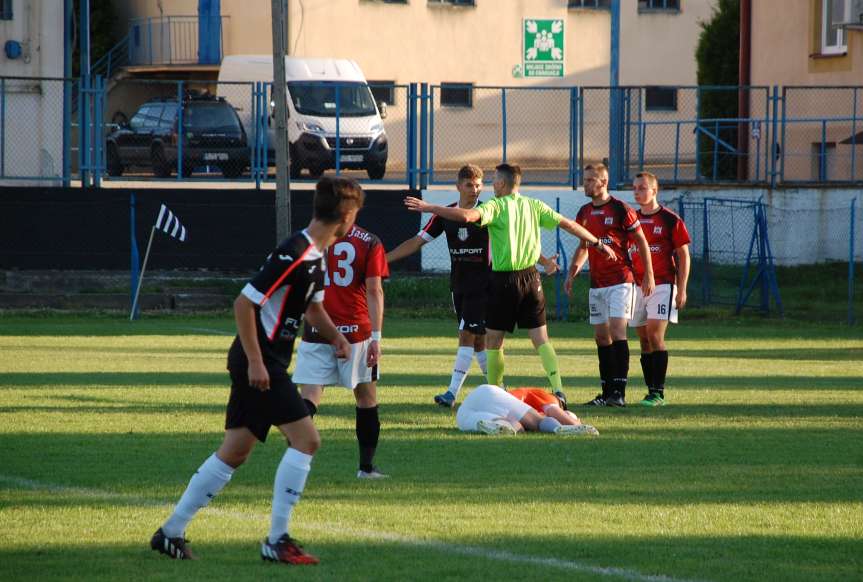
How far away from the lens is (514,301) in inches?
482

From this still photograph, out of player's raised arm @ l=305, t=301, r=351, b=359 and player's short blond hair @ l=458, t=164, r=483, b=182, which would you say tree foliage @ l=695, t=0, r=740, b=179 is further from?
player's raised arm @ l=305, t=301, r=351, b=359

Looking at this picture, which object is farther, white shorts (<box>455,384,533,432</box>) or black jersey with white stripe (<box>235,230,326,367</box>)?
white shorts (<box>455,384,533,432</box>)

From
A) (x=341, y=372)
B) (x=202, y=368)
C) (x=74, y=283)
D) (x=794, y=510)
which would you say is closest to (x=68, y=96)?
(x=74, y=283)

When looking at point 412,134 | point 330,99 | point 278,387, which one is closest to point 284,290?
point 278,387

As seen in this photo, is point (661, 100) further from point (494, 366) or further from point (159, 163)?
point (494, 366)

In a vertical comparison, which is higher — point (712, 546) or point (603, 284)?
point (603, 284)

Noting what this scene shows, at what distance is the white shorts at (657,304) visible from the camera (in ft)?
43.6

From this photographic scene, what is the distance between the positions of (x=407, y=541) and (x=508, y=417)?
404 centimetres

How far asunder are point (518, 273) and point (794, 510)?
442cm

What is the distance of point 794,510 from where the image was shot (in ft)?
27.3

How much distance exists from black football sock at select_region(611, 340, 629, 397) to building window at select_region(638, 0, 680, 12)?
118ft

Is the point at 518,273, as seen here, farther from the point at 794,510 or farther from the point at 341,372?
the point at 794,510

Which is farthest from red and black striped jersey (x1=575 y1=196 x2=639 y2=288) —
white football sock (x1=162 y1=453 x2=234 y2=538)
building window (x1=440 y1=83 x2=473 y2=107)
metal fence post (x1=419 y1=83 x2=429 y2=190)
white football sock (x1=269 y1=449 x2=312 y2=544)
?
building window (x1=440 y1=83 x2=473 y2=107)

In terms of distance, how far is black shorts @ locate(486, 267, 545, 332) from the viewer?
1224cm
